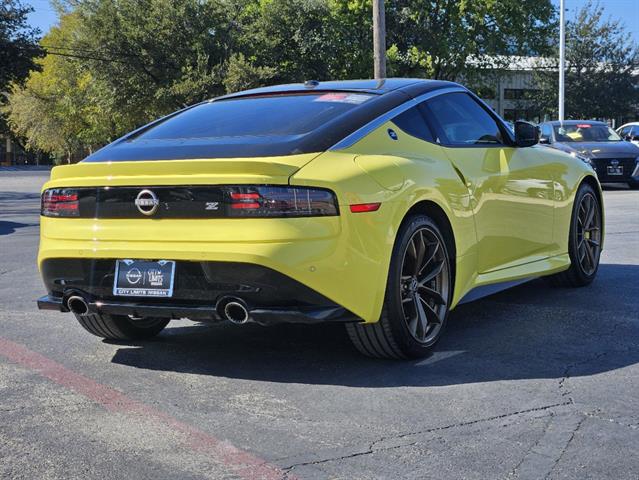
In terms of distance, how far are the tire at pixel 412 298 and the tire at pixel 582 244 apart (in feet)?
6.84

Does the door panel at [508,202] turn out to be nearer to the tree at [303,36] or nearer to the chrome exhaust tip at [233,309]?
the chrome exhaust tip at [233,309]

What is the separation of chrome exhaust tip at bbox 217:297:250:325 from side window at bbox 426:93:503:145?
5.66 ft

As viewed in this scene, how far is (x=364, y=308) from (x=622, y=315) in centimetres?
235

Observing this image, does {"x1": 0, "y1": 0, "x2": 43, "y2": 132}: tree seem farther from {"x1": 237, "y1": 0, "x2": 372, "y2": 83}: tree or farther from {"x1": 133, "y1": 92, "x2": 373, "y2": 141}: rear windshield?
{"x1": 133, "y1": 92, "x2": 373, "y2": 141}: rear windshield

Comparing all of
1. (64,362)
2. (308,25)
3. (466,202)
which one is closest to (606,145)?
(466,202)

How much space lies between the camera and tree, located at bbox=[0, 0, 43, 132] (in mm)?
30609

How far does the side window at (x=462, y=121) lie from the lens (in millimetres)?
5102

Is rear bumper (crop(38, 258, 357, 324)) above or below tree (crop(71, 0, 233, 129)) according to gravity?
below

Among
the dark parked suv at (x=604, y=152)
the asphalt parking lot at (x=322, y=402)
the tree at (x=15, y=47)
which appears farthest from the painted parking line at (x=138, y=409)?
the tree at (x=15, y=47)

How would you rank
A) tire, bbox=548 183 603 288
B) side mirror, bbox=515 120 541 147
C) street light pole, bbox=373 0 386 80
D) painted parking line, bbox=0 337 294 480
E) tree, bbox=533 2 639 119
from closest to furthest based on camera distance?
painted parking line, bbox=0 337 294 480 → side mirror, bbox=515 120 541 147 → tire, bbox=548 183 603 288 → street light pole, bbox=373 0 386 80 → tree, bbox=533 2 639 119

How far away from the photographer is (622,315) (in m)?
5.58

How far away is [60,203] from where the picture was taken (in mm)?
4398

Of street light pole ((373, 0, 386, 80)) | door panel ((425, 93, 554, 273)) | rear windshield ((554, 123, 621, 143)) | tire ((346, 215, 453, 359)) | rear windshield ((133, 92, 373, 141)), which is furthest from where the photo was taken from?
street light pole ((373, 0, 386, 80))

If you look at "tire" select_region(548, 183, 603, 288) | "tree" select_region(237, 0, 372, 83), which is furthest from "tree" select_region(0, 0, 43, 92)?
"tire" select_region(548, 183, 603, 288)
